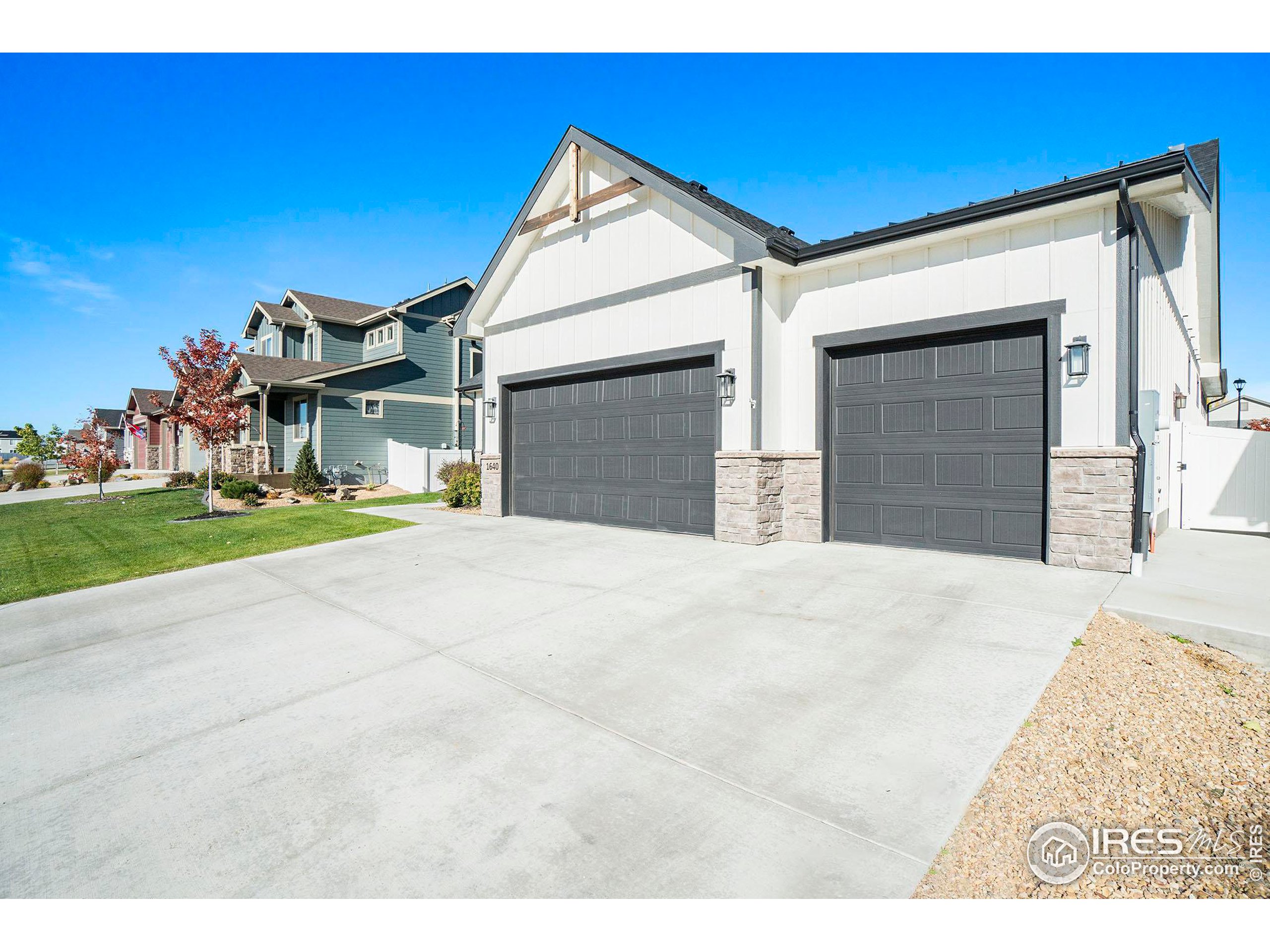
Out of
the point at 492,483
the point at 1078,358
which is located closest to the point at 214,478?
the point at 492,483

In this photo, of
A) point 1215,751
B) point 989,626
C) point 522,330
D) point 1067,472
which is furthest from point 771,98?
point 1215,751

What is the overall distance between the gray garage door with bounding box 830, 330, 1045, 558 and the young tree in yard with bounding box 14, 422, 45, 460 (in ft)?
174

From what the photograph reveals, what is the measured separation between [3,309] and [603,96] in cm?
3308

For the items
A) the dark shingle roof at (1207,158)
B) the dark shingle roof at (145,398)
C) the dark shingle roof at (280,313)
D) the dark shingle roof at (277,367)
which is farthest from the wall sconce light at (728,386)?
the dark shingle roof at (145,398)

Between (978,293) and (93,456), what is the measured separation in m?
24.6

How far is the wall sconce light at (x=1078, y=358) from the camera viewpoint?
6324 millimetres

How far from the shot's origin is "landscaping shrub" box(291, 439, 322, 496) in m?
18.2

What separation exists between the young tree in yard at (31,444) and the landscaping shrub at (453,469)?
39.1 metres

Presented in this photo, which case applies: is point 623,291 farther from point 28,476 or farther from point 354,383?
point 28,476

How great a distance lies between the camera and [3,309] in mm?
27156

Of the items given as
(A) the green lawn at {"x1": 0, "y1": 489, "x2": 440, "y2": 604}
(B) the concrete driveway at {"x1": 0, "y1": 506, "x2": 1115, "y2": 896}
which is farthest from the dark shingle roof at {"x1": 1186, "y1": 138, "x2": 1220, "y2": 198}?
(A) the green lawn at {"x1": 0, "y1": 489, "x2": 440, "y2": 604}

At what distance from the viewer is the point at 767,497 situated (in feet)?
27.5
